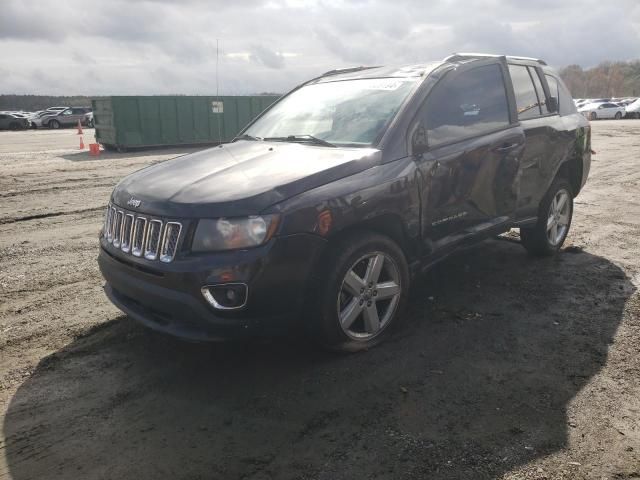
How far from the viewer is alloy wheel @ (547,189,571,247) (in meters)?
5.48

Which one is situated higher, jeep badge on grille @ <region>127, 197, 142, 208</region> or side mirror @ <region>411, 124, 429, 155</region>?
side mirror @ <region>411, 124, 429, 155</region>

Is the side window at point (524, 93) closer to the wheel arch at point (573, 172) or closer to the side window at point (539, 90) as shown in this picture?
the side window at point (539, 90)

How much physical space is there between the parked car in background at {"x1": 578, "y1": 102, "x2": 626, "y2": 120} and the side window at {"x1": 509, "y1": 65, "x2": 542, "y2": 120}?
1533 inches

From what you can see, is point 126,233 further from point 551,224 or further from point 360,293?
point 551,224

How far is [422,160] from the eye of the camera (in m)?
3.81

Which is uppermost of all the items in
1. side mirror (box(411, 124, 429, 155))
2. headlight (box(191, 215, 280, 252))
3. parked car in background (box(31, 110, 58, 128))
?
parked car in background (box(31, 110, 58, 128))

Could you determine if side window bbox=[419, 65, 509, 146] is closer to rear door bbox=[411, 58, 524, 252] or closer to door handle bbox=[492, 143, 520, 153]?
rear door bbox=[411, 58, 524, 252]

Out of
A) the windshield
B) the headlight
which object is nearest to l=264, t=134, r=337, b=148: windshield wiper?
Result: the windshield

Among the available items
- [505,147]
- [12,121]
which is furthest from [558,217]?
[12,121]

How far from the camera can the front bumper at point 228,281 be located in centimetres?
295

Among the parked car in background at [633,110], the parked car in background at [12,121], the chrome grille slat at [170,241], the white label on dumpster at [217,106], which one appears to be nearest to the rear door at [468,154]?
the chrome grille slat at [170,241]

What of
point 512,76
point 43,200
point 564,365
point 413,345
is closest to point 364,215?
point 413,345

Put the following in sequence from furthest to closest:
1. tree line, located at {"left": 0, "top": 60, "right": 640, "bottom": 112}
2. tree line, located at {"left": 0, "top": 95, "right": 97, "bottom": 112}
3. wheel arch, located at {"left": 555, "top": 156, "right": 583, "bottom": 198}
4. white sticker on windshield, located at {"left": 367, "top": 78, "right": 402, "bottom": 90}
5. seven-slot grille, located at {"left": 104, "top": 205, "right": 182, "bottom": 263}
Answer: tree line, located at {"left": 0, "top": 60, "right": 640, "bottom": 112}
tree line, located at {"left": 0, "top": 95, "right": 97, "bottom": 112}
wheel arch, located at {"left": 555, "top": 156, "right": 583, "bottom": 198}
white sticker on windshield, located at {"left": 367, "top": 78, "right": 402, "bottom": 90}
seven-slot grille, located at {"left": 104, "top": 205, "right": 182, "bottom": 263}

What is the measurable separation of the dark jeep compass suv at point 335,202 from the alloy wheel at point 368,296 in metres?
0.01
